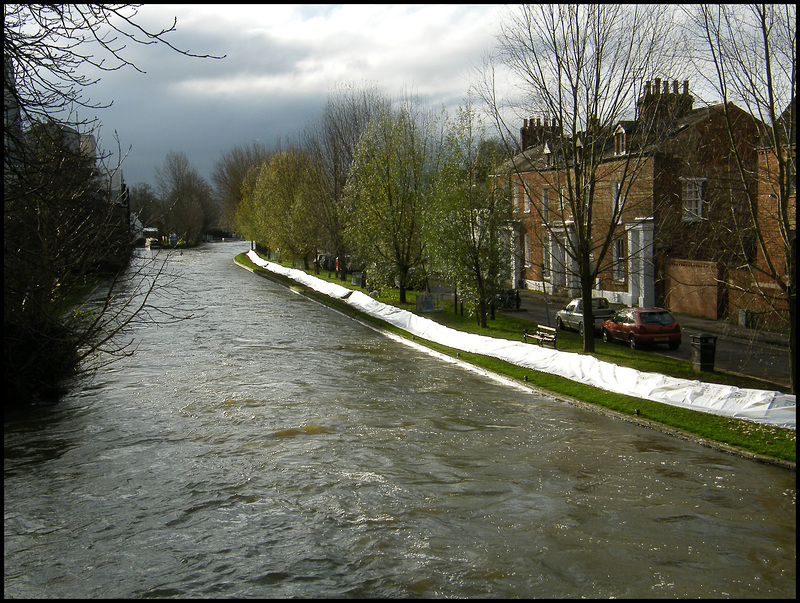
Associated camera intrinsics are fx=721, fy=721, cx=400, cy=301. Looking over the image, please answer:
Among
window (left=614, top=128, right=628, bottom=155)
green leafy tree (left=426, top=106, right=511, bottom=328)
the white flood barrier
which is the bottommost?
the white flood barrier

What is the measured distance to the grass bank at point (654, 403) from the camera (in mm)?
13164

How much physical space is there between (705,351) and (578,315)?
374 inches

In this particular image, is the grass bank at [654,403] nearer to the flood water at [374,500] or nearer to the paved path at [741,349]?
the flood water at [374,500]

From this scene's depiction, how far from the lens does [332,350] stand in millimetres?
26047

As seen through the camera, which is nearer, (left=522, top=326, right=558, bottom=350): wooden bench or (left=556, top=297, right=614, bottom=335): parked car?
(left=522, top=326, right=558, bottom=350): wooden bench

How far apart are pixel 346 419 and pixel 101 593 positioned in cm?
821

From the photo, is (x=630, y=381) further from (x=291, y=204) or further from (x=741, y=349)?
(x=291, y=204)

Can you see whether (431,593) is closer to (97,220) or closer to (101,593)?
(101,593)

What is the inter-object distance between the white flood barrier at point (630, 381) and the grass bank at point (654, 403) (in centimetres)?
24

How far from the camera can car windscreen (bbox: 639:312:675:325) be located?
23.9 meters

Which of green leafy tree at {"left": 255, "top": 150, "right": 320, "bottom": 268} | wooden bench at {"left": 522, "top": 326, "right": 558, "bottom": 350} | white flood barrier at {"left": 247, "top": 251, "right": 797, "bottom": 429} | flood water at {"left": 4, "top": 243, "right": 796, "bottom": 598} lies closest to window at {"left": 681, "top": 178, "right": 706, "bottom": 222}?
white flood barrier at {"left": 247, "top": 251, "right": 797, "bottom": 429}

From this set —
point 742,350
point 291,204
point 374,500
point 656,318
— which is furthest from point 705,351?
point 291,204

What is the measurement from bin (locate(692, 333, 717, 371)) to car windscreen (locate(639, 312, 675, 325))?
4743mm

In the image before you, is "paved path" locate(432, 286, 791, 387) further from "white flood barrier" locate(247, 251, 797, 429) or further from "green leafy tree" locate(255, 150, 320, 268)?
"green leafy tree" locate(255, 150, 320, 268)
